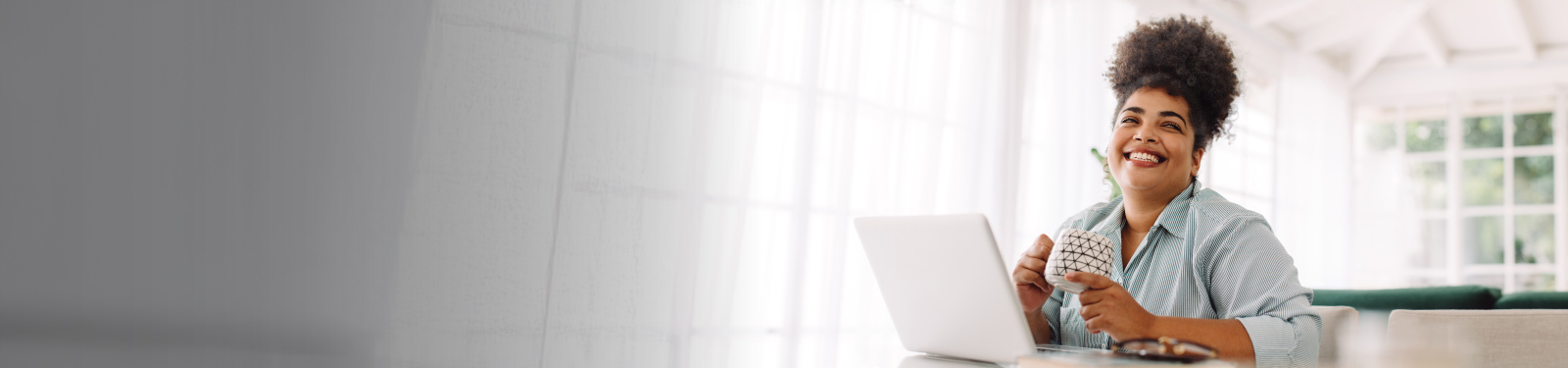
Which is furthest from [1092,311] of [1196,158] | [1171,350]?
[1196,158]

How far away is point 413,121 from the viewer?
Result: 2357 millimetres

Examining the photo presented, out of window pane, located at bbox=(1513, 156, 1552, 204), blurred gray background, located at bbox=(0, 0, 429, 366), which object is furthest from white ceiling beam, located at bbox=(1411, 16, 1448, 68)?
blurred gray background, located at bbox=(0, 0, 429, 366)

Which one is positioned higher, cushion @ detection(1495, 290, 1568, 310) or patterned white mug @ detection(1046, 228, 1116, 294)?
cushion @ detection(1495, 290, 1568, 310)

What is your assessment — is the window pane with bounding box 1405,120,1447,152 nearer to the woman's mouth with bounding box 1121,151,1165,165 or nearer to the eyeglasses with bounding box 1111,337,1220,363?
the woman's mouth with bounding box 1121,151,1165,165

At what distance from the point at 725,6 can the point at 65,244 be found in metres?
1.73

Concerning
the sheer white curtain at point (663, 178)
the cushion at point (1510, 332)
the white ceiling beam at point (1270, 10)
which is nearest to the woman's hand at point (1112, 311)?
the cushion at point (1510, 332)

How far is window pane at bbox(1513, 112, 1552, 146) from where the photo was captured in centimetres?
643

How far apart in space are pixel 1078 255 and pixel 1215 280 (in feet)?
1.27

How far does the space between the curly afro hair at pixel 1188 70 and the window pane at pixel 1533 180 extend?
20.8 ft

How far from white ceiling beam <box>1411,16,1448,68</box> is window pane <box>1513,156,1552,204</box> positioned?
802 mm

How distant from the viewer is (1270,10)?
5.73 metres

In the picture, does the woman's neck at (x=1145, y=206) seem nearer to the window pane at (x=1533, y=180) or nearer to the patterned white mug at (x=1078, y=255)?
the patterned white mug at (x=1078, y=255)

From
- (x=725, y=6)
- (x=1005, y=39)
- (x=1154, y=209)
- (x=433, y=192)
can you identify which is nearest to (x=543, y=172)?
(x=433, y=192)

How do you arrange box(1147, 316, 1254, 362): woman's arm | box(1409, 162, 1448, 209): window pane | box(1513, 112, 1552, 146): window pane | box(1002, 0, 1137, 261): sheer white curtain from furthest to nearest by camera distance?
box(1409, 162, 1448, 209): window pane
box(1513, 112, 1552, 146): window pane
box(1002, 0, 1137, 261): sheer white curtain
box(1147, 316, 1254, 362): woman's arm
